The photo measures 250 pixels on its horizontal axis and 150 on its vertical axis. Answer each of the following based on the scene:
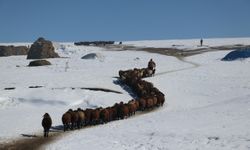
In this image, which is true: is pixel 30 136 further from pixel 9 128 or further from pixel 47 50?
pixel 47 50

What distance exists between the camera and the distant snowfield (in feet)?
64.5

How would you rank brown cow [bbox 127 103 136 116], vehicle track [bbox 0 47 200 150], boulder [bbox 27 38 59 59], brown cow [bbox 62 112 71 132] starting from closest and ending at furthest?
vehicle track [bbox 0 47 200 150] → brown cow [bbox 62 112 71 132] → brown cow [bbox 127 103 136 116] → boulder [bbox 27 38 59 59]

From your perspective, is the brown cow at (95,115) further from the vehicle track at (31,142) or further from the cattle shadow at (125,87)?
the cattle shadow at (125,87)

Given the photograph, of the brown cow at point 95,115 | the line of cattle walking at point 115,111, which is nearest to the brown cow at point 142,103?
the line of cattle walking at point 115,111

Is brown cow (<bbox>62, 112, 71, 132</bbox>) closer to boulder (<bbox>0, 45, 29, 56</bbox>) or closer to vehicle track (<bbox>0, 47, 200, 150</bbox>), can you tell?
vehicle track (<bbox>0, 47, 200, 150</bbox>)

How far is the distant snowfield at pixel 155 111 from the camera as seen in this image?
19.7m

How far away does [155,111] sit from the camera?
96.7ft

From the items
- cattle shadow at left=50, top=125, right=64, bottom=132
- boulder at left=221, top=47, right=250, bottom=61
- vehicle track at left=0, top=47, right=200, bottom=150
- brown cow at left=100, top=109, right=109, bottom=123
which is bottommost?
cattle shadow at left=50, top=125, right=64, bottom=132

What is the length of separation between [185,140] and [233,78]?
25912 millimetres

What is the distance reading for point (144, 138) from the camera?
66.7ft

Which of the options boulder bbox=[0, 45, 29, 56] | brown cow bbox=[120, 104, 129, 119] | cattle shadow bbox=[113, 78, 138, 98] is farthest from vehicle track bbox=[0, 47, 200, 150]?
boulder bbox=[0, 45, 29, 56]

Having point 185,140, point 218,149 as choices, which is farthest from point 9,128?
point 218,149

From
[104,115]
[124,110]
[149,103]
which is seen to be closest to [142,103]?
[149,103]

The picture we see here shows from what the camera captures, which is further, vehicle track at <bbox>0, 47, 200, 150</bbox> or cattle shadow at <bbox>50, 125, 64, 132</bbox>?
cattle shadow at <bbox>50, 125, 64, 132</bbox>
